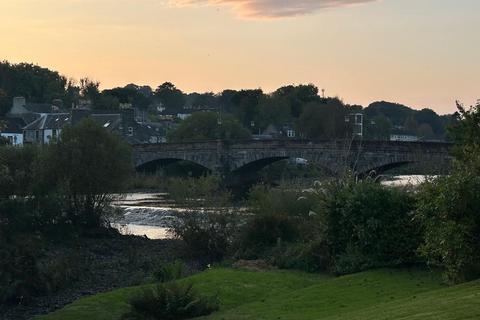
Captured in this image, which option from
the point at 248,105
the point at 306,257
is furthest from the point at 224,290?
the point at 248,105

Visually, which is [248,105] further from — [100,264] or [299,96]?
[100,264]

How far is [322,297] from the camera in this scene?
2244 centimetres

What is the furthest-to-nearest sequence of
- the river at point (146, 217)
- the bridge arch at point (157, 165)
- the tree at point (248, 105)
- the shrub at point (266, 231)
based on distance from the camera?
1. the tree at point (248, 105)
2. the bridge arch at point (157, 165)
3. the river at point (146, 217)
4. the shrub at point (266, 231)

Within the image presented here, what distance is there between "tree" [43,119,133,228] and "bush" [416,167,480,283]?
29.2 m

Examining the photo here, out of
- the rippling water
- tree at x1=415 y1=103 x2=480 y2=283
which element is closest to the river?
the rippling water

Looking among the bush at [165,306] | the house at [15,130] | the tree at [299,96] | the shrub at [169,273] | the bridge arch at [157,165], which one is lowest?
the shrub at [169,273]

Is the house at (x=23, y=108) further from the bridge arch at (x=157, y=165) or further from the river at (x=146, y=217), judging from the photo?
the river at (x=146, y=217)

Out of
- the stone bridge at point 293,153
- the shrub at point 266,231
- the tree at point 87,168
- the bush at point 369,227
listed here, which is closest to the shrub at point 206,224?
the shrub at point 266,231

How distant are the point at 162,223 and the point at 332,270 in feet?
97.6

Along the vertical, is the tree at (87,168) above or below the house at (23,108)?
below

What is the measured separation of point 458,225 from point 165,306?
8.57 m

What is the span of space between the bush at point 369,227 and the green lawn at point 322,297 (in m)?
0.99

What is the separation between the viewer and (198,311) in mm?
22000

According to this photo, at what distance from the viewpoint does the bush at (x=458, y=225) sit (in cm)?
2070
